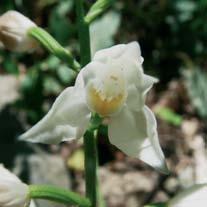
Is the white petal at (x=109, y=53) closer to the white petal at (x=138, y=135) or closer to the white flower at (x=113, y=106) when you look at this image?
the white flower at (x=113, y=106)

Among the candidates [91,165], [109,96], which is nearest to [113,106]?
[109,96]

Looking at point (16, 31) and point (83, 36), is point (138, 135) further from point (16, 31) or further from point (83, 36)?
point (16, 31)

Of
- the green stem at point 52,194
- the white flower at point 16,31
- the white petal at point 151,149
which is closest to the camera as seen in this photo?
the white petal at point 151,149

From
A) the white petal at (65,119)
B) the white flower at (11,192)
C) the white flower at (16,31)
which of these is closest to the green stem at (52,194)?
the white flower at (11,192)

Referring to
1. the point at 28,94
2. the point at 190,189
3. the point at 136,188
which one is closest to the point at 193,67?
the point at 136,188

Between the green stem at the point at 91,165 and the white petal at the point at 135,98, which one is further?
the green stem at the point at 91,165

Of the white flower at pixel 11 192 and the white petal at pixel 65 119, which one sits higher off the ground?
the white petal at pixel 65 119

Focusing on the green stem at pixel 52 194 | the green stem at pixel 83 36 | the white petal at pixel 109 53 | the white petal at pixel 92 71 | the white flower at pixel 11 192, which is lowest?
the green stem at pixel 52 194
